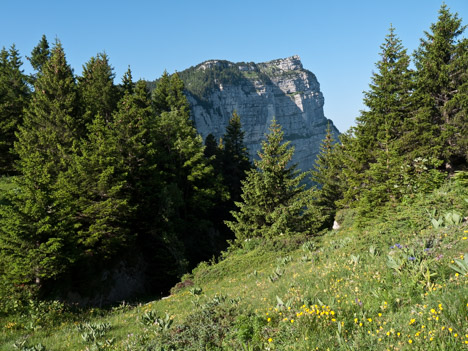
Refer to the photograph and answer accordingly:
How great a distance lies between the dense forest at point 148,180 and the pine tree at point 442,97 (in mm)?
94

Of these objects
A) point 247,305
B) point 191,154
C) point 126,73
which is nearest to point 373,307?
point 247,305

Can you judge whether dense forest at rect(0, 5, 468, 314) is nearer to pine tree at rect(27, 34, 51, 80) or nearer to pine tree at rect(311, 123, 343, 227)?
pine tree at rect(311, 123, 343, 227)

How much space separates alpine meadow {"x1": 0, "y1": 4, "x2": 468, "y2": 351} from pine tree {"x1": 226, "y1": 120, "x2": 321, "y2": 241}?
162 millimetres

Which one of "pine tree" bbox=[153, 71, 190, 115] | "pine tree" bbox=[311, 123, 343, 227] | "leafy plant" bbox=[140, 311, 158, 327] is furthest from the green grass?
"pine tree" bbox=[153, 71, 190, 115]

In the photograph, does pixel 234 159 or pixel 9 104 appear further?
pixel 234 159

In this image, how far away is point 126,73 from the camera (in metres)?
41.7

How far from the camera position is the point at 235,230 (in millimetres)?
26656

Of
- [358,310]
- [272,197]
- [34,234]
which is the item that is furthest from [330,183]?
[358,310]

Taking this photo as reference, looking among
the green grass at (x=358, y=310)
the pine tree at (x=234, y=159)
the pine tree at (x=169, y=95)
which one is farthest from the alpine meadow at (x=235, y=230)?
the pine tree at (x=234, y=159)

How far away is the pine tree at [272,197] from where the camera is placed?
25.1 m

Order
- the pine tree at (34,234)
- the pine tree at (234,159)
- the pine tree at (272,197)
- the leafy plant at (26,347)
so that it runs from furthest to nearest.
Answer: the pine tree at (234,159) → the pine tree at (272,197) → the pine tree at (34,234) → the leafy plant at (26,347)

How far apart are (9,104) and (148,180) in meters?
24.2

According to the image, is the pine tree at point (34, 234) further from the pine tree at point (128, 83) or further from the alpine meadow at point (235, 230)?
the pine tree at point (128, 83)

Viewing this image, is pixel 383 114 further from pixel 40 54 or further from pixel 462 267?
pixel 40 54
